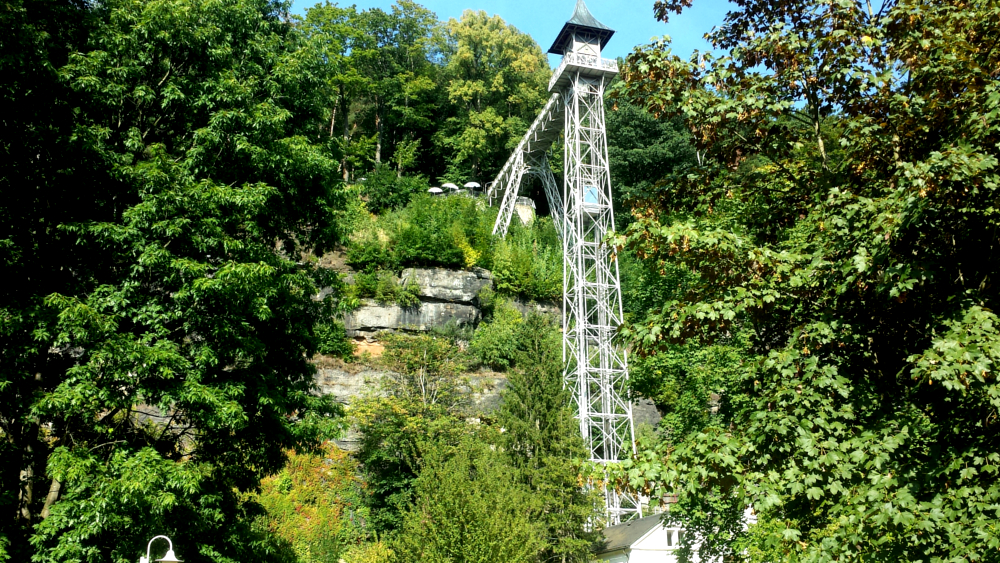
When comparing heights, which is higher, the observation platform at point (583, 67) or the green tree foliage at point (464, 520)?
the observation platform at point (583, 67)

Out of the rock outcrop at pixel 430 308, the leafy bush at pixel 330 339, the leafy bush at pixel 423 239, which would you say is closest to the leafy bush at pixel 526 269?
the leafy bush at pixel 423 239

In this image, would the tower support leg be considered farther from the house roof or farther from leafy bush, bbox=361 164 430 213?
leafy bush, bbox=361 164 430 213

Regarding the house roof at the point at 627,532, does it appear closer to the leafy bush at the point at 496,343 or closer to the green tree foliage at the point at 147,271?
the leafy bush at the point at 496,343

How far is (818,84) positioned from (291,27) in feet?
34.7

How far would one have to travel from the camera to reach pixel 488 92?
42.5 metres

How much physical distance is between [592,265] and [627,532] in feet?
30.4

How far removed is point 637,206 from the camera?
695cm

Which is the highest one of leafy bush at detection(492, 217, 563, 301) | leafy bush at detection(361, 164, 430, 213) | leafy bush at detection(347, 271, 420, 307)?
leafy bush at detection(361, 164, 430, 213)

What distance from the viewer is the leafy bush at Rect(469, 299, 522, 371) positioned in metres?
27.7

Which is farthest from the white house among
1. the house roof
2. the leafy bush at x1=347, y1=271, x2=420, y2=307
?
the leafy bush at x1=347, y1=271, x2=420, y2=307

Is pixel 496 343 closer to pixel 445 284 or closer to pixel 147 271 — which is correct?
pixel 445 284

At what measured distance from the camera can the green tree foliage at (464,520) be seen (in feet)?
50.1

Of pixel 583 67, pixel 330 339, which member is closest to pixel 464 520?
pixel 330 339

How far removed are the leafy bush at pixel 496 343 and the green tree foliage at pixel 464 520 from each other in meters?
9.51
